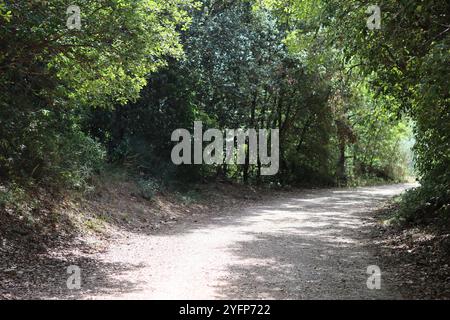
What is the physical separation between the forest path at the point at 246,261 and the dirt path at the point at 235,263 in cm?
2

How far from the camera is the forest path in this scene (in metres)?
6.91

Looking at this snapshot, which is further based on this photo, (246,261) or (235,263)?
(246,261)

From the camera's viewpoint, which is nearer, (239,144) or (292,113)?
(239,144)

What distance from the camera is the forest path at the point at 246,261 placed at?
22.7 ft

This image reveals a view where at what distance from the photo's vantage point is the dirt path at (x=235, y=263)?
691 cm

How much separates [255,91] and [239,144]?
2.84 meters

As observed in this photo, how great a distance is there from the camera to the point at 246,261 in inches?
348

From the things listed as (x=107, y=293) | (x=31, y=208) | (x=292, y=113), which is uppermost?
(x=292, y=113)

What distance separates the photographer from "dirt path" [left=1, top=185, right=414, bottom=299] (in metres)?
6.91

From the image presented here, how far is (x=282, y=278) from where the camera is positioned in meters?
7.65

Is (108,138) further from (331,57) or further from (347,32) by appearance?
(347,32)

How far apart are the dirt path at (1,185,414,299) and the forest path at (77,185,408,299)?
0.05 ft

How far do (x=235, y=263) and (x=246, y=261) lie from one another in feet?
0.88

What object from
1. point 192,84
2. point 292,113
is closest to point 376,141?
point 292,113
